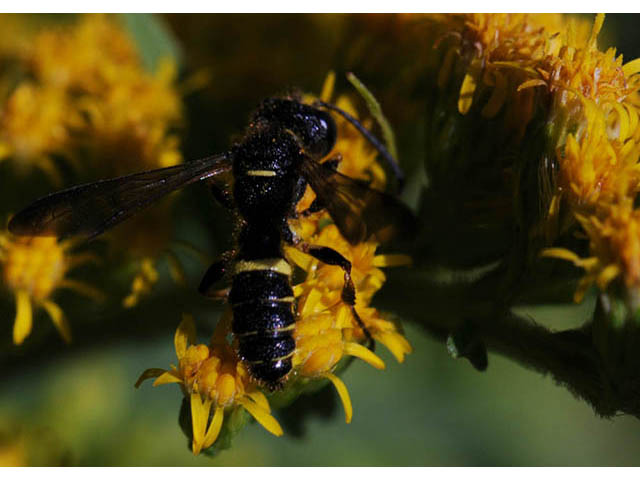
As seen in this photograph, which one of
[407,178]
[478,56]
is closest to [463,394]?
[407,178]

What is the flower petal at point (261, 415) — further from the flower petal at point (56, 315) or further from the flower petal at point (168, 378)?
the flower petal at point (56, 315)

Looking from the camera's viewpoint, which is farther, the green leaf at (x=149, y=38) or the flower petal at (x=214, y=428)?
the green leaf at (x=149, y=38)

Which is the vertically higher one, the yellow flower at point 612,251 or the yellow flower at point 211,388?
the yellow flower at point 612,251

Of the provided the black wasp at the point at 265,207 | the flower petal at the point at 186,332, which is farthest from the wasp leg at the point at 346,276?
the flower petal at the point at 186,332

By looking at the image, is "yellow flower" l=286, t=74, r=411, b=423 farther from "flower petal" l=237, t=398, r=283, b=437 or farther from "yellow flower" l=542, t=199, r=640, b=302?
"yellow flower" l=542, t=199, r=640, b=302

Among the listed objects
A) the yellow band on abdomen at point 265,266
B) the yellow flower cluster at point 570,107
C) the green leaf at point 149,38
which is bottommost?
the yellow band on abdomen at point 265,266
